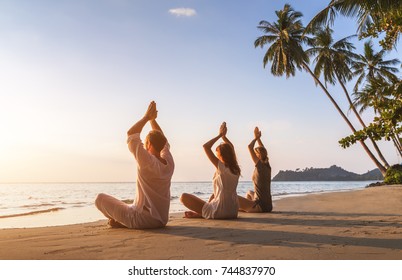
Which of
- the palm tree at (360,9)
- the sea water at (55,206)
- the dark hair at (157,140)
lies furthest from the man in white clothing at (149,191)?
the palm tree at (360,9)

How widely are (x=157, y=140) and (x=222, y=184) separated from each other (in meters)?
1.95

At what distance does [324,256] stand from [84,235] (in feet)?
9.19

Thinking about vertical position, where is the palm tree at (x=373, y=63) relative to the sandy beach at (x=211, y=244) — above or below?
above

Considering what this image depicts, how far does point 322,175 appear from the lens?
148 meters

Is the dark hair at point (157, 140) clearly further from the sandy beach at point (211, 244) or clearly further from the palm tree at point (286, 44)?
the palm tree at point (286, 44)

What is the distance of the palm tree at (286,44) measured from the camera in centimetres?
2862

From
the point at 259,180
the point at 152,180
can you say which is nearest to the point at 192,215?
the point at 259,180

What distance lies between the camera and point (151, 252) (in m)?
3.27

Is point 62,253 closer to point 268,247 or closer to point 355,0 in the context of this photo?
point 268,247

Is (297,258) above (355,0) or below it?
below

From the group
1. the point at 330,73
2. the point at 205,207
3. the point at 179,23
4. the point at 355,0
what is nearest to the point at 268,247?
the point at 205,207

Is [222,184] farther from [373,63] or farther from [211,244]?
[373,63]

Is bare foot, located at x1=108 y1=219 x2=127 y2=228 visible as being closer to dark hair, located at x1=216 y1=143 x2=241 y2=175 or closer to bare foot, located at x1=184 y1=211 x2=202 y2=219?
bare foot, located at x1=184 y1=211 x2=202 y2=219
